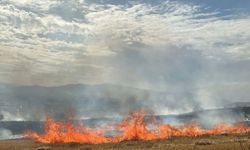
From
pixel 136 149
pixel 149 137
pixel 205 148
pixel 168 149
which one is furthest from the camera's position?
pixel 149 137

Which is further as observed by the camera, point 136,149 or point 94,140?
point 94,140

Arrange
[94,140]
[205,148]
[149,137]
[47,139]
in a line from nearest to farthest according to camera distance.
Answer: [205,148] < [149,137] < [94,140] < [47,139]

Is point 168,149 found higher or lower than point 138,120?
lower

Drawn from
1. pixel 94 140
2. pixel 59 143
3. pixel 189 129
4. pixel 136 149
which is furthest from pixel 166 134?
pixel 136 149

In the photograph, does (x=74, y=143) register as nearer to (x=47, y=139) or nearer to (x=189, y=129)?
(x=47, y=139)

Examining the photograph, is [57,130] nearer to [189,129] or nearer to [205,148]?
[189,129]

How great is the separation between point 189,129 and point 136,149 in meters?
33.7

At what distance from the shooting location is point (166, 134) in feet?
297

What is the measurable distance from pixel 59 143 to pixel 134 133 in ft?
48.1

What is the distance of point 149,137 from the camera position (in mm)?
84625

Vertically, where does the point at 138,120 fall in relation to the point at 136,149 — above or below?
above

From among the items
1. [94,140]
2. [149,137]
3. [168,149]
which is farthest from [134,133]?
[168,149]

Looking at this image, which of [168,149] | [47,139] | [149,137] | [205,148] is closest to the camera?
[205,148]

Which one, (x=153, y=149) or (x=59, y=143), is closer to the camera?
(x=153, y=149)
